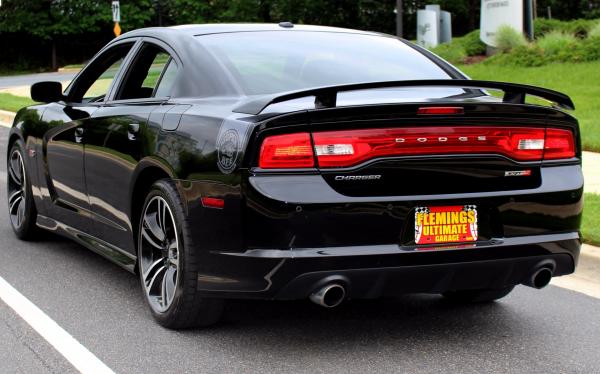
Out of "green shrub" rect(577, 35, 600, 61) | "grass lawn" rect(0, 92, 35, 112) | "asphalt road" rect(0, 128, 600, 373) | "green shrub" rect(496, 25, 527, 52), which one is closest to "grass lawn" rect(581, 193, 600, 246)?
"asphalt road" rect(0, 128, 600, 373)

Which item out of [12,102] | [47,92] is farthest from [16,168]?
[12,102]

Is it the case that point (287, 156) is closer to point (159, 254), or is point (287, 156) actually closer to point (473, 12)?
point (159, 254)

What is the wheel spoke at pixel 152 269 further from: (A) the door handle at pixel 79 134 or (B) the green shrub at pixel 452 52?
(B) the green shrub at pixel 452 52

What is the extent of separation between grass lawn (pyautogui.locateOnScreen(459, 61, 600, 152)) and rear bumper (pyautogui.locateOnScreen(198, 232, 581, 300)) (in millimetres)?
9547

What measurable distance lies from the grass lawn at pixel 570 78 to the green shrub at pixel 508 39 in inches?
35.9

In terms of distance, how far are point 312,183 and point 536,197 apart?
114 centimetres

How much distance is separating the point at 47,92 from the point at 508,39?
1637 cm

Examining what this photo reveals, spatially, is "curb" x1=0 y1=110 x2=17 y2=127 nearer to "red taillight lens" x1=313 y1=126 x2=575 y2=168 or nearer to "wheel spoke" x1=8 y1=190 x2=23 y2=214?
"wheel spoke" x1=8 y1=190 x2=23 y2=214

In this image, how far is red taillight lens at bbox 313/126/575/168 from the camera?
432cm

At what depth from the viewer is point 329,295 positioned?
4395 millimetres

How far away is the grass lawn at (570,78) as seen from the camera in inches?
606

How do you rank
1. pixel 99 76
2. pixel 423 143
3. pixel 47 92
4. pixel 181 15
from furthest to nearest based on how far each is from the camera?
pixel 181 15 < pixel 47 92 < pixel 99 76 < pixel 423 143

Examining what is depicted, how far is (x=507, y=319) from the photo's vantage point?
5383 millimetres

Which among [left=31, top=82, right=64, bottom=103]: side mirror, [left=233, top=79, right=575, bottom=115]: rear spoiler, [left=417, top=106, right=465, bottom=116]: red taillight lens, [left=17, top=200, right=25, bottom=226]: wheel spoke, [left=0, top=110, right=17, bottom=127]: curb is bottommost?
[left=0, top=110, right=17, bottom=127]: curb
